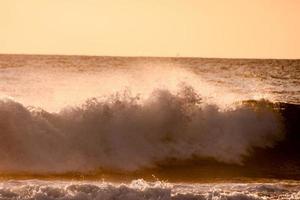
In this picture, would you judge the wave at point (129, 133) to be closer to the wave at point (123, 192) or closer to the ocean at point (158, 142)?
the ocean at point (158, 142)

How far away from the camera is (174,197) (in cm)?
1499

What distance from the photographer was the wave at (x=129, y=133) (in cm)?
2047

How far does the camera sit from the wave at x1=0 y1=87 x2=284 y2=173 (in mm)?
20469

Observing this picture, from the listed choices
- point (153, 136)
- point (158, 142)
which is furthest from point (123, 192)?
point (153, 136)

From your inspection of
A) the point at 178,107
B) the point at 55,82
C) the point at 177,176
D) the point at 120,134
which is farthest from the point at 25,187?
the point at 55,82

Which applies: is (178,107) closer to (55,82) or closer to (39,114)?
(39,114)

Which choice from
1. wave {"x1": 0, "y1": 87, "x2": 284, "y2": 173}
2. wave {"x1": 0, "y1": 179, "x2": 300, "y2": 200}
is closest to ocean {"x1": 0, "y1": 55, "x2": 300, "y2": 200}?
wave {"x1": 0, "y1": 87, "x2": 284, "y2": 173}

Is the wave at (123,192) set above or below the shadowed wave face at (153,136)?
below

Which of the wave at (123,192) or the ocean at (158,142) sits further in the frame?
the ocean at (158,142)

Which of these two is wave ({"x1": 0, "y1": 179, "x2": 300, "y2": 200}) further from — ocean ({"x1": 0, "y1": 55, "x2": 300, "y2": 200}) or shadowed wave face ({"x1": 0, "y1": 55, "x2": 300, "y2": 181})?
shadowed wave face ({"x1": 0, "y1": 55, "x2": 300, "y2": 181})

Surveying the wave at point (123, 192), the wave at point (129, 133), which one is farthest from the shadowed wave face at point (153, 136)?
the wave at point (123, 192)

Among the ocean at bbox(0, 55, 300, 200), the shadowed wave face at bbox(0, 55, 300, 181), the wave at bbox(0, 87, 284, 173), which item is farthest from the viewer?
the wave at bbox(0, 87, 284, 173)

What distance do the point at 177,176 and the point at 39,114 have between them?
15.5ft

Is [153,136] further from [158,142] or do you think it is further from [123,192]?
[123,192]
